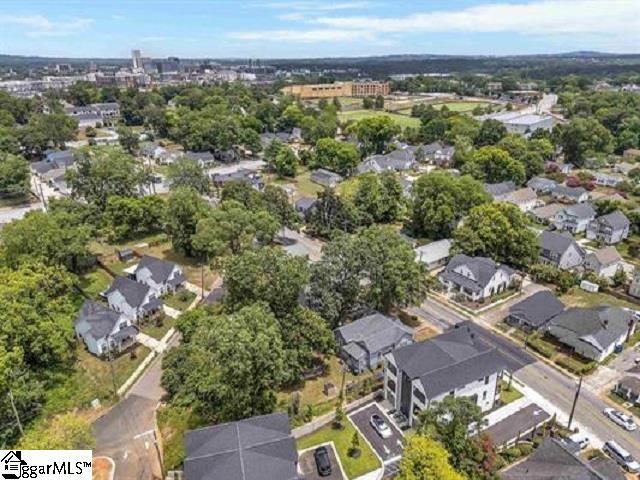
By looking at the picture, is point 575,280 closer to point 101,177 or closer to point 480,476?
point 480,476

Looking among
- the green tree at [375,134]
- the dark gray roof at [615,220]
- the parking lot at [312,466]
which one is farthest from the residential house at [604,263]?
the green tree at [375,134]

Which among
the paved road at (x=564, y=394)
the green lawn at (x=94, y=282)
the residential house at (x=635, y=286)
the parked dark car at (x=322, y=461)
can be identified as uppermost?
the residential house at (x=635, y=286)

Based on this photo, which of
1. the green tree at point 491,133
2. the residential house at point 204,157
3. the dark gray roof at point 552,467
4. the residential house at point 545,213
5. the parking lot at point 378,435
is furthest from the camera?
the green tree at point 491,133

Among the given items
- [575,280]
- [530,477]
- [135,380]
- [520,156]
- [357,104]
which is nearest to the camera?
[530,477]

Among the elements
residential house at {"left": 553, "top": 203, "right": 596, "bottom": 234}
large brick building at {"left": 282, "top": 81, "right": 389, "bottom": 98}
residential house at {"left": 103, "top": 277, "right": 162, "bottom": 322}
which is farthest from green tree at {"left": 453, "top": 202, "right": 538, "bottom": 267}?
large brick building at {"left": 282, "top": 81, "right": 389, "bottom": 98}

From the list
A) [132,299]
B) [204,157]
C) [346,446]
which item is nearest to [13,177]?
[204,157]

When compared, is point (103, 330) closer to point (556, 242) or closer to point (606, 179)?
point (556, 242)

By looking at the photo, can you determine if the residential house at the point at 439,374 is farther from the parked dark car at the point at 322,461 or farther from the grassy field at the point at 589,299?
the grassy field at the point at 589,299

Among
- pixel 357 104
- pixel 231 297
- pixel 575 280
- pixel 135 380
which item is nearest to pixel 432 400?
pixel 231 297
